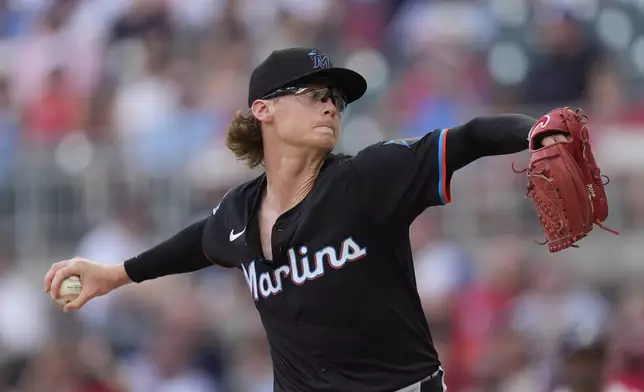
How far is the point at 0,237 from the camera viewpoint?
26.3 feet

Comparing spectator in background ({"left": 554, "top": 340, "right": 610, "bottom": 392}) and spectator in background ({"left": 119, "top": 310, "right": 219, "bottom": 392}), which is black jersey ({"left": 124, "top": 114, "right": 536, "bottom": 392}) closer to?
spectator in background ({"left": 554, "top": 340, "right": 610, "bottom": 392})

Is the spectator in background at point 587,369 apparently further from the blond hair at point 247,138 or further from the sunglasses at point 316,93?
the sunglasses at point 316,93

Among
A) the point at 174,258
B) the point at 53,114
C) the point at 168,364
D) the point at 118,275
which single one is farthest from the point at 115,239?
the point at 174,258

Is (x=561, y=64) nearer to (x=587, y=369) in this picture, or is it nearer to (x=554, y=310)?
(x=554, y=310)

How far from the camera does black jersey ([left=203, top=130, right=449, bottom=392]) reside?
11.6ft

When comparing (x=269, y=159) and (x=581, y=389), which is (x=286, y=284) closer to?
(x=269, y=159)

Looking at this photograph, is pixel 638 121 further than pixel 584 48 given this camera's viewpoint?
No

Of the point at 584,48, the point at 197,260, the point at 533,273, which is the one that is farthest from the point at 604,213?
the point at 584,48

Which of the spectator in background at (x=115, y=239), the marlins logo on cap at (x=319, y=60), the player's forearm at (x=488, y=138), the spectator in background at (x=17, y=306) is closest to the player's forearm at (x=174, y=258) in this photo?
the marlins logo on cap at (x=319, y=60)

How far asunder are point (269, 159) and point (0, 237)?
4650 millimetres

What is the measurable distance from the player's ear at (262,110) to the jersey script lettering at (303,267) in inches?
21.2

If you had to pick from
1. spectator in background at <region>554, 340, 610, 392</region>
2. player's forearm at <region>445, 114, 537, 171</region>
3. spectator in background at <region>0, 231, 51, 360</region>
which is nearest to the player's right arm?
player's forearm at <region>445, 114, 537, 171</region>

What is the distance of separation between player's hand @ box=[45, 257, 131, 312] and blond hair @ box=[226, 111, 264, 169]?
2.25 ft

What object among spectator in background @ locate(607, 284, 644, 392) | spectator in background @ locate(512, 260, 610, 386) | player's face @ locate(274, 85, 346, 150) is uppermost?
player's face @ locate(274, 85, 346, 150)
